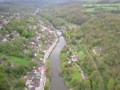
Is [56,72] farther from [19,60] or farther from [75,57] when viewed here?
[19,60]

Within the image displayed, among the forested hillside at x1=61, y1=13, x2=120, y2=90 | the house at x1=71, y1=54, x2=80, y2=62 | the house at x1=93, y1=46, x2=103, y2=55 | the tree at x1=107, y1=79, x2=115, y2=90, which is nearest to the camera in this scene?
the tree at x1=107, y1=79, x2=115, y2=90

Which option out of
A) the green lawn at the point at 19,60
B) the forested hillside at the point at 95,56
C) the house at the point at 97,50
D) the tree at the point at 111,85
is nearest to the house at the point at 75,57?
the forested hillside at the point at 95,56

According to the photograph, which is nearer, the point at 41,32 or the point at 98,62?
the point at 98,62

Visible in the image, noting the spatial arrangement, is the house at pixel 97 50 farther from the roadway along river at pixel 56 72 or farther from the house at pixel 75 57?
the roadway along river at pixel 56 72

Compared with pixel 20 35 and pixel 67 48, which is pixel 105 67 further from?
pixel 20 35

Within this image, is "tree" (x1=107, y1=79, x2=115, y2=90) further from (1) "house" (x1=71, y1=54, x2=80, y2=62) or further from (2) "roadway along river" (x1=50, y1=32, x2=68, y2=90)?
(1) "house" (x1=71, y1=54, x2=80, y2=62)

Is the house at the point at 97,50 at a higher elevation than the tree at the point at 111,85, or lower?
lower

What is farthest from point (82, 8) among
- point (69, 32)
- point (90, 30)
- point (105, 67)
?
point (105, 67)

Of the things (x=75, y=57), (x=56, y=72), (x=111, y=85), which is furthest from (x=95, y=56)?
(x=111, y=85)

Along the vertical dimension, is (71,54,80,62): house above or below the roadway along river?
above

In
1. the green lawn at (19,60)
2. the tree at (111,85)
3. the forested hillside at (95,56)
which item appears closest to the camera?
the tree at (111,85)

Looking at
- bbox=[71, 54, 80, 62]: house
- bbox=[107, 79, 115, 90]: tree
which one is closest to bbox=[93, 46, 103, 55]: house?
bbox=[71, 54, 80, 62]: house
